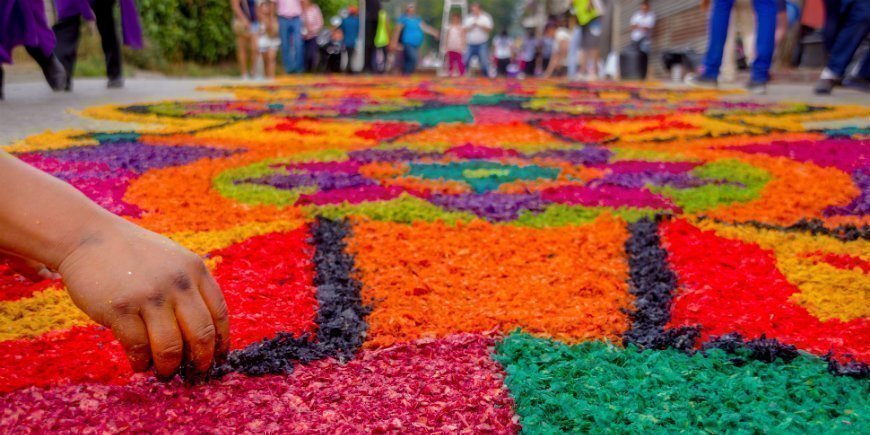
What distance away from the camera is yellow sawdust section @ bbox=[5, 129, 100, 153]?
3.27 metres

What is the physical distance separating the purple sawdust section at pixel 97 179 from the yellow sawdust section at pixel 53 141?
27 cm

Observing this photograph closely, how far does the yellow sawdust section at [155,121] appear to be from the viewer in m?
4.22

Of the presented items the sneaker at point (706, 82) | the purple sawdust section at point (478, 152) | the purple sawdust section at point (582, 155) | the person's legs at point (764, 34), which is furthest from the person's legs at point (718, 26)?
the purple sawdust section at point (478, 152)

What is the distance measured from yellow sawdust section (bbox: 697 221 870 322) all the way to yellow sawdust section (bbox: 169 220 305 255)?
1.13 m

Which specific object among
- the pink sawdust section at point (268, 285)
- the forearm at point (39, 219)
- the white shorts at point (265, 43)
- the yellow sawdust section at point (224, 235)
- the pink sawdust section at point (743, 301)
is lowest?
the pink sawdust section at point (268, 285)

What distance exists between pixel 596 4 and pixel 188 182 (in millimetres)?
9185

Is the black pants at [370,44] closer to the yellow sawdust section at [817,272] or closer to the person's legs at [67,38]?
the person's legs at [67,38]

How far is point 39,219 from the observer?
98 centimetres

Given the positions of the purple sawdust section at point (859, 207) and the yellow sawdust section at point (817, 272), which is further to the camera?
the purple sawdust section at point (859, 207)

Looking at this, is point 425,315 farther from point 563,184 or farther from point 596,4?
point 596,4

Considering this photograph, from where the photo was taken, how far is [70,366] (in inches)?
50.9

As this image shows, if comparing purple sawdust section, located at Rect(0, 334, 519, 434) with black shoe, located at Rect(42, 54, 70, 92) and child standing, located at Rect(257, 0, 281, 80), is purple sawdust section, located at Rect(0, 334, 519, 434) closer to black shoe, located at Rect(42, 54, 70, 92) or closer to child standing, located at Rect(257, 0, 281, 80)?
black shoe, located at Rect(42, 54, 70, 92)

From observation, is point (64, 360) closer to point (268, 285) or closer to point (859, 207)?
point (268, 285)

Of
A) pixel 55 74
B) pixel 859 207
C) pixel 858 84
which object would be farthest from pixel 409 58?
pixel 859 207
